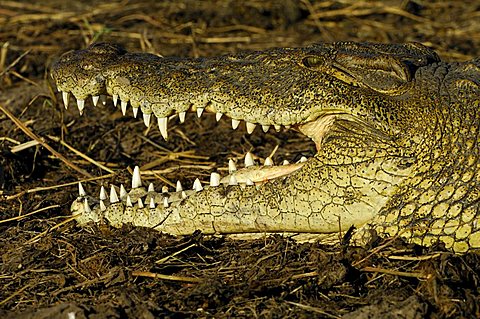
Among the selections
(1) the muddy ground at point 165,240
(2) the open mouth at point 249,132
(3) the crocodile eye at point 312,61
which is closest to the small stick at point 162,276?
(1) the muddy ground at point 165,240

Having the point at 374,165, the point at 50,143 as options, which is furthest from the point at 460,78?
the point at 50,143

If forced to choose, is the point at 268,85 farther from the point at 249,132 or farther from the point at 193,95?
the point at 193,95

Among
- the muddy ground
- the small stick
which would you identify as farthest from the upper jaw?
the small stick

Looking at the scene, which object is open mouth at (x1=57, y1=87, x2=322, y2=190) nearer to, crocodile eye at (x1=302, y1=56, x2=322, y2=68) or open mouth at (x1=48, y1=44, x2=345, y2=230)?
open mouth at (x1=48, y1=44, x2=345, y2=230)

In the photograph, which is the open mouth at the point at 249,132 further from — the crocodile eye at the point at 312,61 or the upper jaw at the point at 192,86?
the crocodile eye at the point at 312,61

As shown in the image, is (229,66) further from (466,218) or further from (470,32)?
(470,32)

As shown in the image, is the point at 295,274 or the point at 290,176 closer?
the point at 295,274
